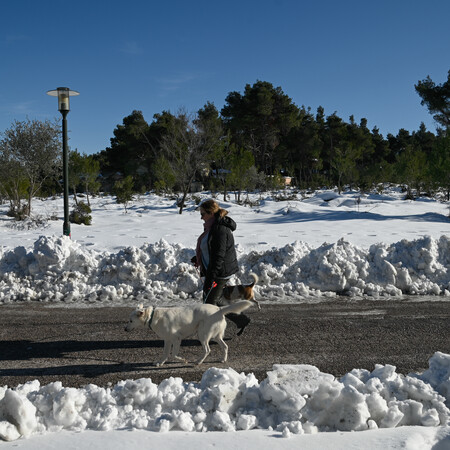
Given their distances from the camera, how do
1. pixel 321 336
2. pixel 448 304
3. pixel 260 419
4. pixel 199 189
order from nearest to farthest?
1. pixel 260 419
2. pixel 321 336
3. pixel 448 304
4. pixel 199 189

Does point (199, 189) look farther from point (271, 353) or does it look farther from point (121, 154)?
point (271, 353)

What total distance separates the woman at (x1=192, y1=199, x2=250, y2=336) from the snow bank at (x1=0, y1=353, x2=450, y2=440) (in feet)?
6.26

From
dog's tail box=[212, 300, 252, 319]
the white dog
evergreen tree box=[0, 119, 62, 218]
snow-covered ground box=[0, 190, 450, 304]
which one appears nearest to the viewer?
dog's tail box=[212, 300, 252, 319]

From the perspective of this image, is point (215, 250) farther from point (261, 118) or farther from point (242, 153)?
point (261, 118)

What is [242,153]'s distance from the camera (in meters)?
32.0

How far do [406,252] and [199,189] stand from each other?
→ 3080cm

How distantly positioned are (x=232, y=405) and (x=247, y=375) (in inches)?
27.2

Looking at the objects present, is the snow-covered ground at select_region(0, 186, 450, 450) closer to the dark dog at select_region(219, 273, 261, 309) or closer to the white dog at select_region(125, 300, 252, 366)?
the white dog at select_region(125, 300, 252, 366)

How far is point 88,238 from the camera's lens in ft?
44.0

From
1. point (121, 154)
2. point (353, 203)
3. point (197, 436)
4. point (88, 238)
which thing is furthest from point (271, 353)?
point (121, 154)

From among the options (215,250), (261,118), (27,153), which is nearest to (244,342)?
(215,250)

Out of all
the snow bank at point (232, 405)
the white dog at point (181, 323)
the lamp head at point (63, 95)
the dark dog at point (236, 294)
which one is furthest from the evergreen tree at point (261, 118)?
the snow bank at point (232, 405)

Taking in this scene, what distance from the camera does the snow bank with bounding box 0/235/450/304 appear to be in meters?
8.99

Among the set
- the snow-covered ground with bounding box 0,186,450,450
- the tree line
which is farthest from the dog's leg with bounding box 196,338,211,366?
the tree line
